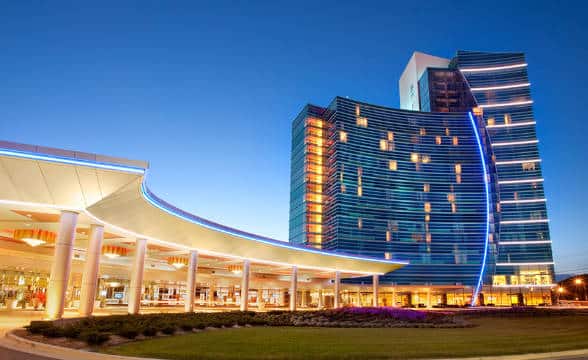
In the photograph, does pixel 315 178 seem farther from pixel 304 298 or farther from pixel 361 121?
pixel 304 298

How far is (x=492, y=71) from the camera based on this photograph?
374ft

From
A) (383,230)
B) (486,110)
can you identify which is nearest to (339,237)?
(383,230)

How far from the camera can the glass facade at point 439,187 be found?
9850cm

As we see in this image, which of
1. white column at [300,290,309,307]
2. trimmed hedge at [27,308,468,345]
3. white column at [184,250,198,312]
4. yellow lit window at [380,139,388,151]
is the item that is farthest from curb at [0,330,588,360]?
white column at [300,290,309,307]

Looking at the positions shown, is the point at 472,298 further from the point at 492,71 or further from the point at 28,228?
the point at 28,228

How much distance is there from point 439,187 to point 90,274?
298 feet

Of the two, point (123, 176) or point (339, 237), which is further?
point (339, 237)

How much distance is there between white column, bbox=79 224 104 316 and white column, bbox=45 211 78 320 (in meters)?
A: 3.74

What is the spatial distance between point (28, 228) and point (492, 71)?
114946 mm

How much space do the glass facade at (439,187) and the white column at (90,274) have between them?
227 ft

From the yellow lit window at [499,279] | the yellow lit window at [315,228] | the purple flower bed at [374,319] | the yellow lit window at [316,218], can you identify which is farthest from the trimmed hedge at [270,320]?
the yellow lit window at [499,279]

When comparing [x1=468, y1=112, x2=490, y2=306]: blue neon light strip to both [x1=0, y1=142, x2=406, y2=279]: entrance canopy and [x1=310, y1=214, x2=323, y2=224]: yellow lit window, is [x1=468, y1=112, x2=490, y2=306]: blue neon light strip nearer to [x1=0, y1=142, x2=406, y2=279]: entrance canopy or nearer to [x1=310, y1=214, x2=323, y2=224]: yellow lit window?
[x1=310, y1=214, x2=323, y2=224]: yellow lit window

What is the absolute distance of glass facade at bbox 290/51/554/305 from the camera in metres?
98.5

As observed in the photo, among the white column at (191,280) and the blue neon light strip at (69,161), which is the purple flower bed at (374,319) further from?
the white column at (191,280)
